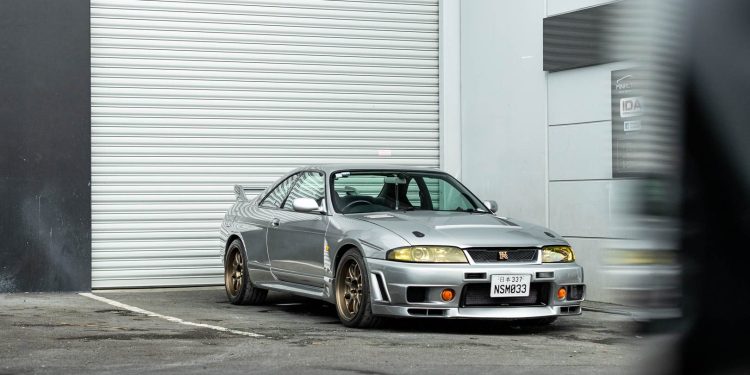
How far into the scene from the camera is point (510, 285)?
30.0 ft

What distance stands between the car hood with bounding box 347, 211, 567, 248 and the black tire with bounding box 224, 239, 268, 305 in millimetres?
1998

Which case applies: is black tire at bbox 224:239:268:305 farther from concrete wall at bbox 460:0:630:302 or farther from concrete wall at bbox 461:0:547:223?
concrete wall at bbox 461:0:547:223

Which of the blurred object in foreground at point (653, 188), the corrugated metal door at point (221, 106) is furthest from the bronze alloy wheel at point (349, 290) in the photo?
the blurred object in foreground at point (653, 188)

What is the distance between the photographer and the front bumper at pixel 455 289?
9.09 meters

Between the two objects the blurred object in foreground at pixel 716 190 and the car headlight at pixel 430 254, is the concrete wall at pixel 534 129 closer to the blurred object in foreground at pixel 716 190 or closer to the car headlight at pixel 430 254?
the car headlight at pixel 430 254

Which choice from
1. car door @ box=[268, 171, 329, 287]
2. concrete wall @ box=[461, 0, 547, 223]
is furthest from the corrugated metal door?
car door @ box=[268, 171, 329, 287]

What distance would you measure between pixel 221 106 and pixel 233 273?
360 cm

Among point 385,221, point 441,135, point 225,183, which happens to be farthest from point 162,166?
point 385,221

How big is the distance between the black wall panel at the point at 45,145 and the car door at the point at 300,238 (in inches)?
146

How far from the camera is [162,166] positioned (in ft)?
49.0

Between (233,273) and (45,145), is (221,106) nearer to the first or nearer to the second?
(45,145)

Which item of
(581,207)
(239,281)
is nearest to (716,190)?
(239,281)

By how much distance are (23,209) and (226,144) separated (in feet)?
8.90

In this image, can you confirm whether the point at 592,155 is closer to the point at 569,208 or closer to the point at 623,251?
the point at 569,208
